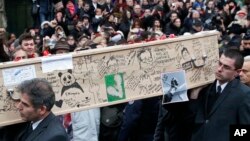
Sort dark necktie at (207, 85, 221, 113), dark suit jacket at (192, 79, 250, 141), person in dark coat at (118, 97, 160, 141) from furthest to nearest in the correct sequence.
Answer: person in dark coat at (118, 97, 160, 141), dark necktie at (207, 85, 221, 113), dark suit jacket at (192, 79, 250, 141)

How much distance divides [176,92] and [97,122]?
4.94 ft

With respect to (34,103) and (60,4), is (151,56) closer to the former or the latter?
(34,103)

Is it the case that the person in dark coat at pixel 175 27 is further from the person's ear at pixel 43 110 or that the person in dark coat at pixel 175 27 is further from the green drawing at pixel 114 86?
the person's ear at pixel 43 110

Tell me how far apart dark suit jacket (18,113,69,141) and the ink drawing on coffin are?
1416 millimetres

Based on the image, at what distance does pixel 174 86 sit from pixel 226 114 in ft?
1.90

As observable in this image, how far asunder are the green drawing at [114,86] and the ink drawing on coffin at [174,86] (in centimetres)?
44

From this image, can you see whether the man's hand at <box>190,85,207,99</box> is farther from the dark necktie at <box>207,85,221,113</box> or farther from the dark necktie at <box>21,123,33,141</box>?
the dark necktie at <box>21,123,33,141</box>

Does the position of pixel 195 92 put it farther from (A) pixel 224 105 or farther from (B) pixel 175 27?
(B) pixel 175 27

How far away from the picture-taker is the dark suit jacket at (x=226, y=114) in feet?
17.5

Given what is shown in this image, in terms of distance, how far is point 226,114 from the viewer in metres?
5.39

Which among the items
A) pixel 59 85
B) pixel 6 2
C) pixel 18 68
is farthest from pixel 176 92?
pixel 6 2

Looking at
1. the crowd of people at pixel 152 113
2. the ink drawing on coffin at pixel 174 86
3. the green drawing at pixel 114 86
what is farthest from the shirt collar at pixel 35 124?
the ink drawing on coffin at pixel 174 86

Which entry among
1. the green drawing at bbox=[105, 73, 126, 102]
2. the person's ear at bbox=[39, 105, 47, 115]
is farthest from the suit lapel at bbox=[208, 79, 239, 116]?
the person's ear at bbox=[39, 105, 47, 115]

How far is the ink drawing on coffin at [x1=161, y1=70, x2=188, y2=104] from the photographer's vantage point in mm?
5691
